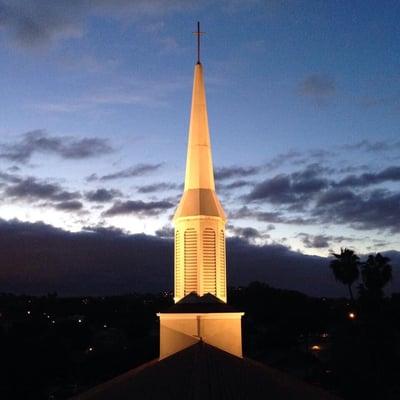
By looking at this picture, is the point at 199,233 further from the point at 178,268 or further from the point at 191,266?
the point at 178,268

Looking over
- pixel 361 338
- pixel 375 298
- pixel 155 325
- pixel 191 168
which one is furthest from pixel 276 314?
pixel 191 168

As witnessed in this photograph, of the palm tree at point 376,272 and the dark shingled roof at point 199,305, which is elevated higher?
the palm tree at point 376,272

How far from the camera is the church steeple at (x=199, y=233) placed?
2269 centimetres

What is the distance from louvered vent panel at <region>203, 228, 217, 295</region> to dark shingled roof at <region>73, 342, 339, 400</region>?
501 centimetres

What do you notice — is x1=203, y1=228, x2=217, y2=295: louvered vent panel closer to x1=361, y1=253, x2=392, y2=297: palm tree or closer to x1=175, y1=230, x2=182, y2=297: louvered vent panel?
x1=175, y1=230, x2=182, y2=297: louvered vent panel

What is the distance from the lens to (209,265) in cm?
2283

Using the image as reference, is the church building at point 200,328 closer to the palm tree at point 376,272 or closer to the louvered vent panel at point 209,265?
the louvered vent panel at point 209,265

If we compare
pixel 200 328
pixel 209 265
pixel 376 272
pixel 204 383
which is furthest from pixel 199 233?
pixel 376 272

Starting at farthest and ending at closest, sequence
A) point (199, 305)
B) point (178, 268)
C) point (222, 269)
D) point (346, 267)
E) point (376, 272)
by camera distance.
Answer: point (346, 267) < point (376, 272) < point (178, 268) < point (222, 269) < point (199, 305)

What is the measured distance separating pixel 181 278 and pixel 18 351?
20955mm

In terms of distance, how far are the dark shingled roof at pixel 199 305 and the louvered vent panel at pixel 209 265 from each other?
24.8 inches

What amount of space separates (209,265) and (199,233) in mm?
1248

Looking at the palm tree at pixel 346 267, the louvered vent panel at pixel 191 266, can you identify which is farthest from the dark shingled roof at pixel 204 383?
the palm tree at pixel 346 267

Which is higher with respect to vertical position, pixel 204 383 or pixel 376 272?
pixel 376 272
